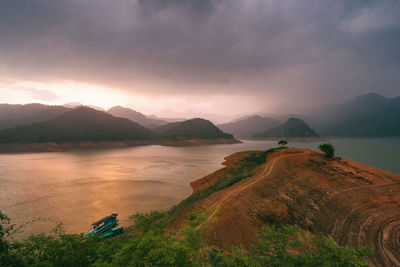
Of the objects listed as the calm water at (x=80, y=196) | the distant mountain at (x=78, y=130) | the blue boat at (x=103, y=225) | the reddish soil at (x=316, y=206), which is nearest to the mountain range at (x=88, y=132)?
the distant mountain at (x=78, y=130)

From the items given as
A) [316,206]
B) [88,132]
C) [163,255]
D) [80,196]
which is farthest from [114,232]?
[88,132]

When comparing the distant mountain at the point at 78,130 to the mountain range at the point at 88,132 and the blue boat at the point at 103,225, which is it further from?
the blue boat at the point at 103,225

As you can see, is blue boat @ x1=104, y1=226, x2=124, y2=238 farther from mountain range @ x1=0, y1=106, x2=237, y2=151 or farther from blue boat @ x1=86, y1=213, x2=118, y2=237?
mountain range @ x1=0, y1=106, x2=237, y2=151

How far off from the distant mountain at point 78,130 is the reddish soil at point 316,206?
459 ft

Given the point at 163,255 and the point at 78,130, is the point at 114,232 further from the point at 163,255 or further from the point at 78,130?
the point at 78,130

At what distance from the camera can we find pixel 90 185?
127ft

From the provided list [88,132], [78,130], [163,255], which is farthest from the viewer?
[88,132]

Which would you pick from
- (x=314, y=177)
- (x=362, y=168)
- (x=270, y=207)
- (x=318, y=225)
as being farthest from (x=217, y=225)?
(x=362, y=168)

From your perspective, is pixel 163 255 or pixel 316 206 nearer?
pixel 163 255

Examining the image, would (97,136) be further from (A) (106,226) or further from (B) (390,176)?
(B) (390,176)

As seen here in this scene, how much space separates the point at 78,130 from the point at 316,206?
162m

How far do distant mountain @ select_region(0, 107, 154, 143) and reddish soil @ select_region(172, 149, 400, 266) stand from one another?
140 metres

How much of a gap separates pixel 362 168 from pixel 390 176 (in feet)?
12.1

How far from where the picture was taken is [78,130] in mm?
133875
